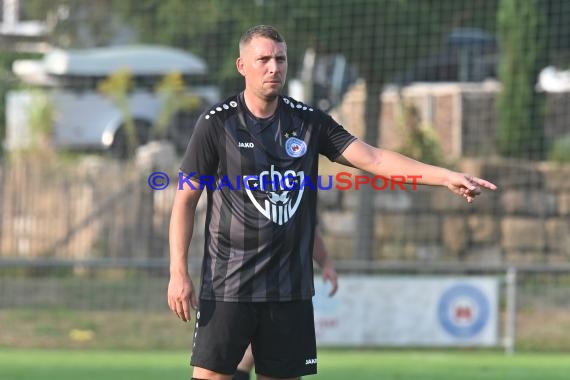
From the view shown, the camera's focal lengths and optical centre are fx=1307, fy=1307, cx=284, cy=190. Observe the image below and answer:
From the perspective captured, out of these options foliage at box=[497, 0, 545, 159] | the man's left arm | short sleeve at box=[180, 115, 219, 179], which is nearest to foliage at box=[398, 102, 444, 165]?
foliage at box=[497, 0, 545, 159]

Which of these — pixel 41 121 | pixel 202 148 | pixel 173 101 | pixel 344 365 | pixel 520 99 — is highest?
pixel 173 101

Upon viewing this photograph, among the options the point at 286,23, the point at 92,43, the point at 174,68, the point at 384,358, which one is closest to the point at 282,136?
the point at 384,358

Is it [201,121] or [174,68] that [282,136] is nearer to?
[201,121]

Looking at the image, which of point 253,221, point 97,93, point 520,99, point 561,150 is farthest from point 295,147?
point 97,93

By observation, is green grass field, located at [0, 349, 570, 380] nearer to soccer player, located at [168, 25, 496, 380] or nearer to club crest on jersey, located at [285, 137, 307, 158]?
soccer player, located at [168, 25, 496, 380]

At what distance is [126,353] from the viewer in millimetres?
12125

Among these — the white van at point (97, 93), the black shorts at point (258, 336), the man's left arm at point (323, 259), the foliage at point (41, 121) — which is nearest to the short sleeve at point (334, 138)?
the black shorts at point (258, 336)

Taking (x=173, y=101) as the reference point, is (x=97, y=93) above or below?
above

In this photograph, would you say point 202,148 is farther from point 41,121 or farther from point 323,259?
point 41,121

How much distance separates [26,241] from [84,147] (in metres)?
4.97

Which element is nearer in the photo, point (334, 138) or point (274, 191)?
point (274, 191)

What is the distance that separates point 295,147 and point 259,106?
0.72ft

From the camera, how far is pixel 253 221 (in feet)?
17.3

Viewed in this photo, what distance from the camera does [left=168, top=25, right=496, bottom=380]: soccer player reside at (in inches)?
207
